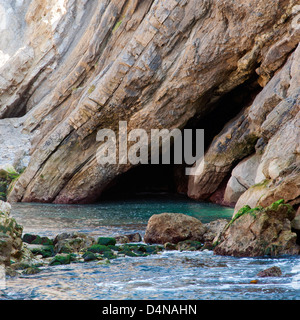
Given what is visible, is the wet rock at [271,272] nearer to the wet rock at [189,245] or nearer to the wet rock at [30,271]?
the wet rock at [189,245]

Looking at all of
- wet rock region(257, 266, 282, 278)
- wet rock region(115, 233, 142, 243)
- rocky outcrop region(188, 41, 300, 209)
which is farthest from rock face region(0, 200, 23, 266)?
rocky outcrop region(188, 41, 300, 209)

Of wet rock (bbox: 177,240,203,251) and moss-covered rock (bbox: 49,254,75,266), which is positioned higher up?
wet rock (bbox: 177,240,203,251)

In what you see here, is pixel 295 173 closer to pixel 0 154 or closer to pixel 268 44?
pixel 268 44

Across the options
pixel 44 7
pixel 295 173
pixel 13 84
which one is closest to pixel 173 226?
pixel 295 173

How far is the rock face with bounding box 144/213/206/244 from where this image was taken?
Result: 629 inches

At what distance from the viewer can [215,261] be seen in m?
12.9

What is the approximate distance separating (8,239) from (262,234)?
7199mm

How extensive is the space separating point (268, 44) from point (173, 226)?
12.4 meters

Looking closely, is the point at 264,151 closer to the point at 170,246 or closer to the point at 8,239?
the point at 170,246

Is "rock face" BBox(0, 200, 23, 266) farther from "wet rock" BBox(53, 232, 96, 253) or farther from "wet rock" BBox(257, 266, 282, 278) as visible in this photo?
"wet rock" BBox(257, 266, 282, 278)

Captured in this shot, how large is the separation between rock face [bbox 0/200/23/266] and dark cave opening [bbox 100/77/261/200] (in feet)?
56.2

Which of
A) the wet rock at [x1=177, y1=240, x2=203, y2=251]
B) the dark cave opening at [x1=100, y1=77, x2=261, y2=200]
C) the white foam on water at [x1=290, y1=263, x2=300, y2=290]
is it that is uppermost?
the dark cave opening at [x1=100, y1=77, x2=261, y2=200]

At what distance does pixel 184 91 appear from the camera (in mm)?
26656

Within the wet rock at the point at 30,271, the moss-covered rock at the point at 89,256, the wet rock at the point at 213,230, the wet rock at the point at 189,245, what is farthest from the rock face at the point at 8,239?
the wet rock at the point at 213,230
